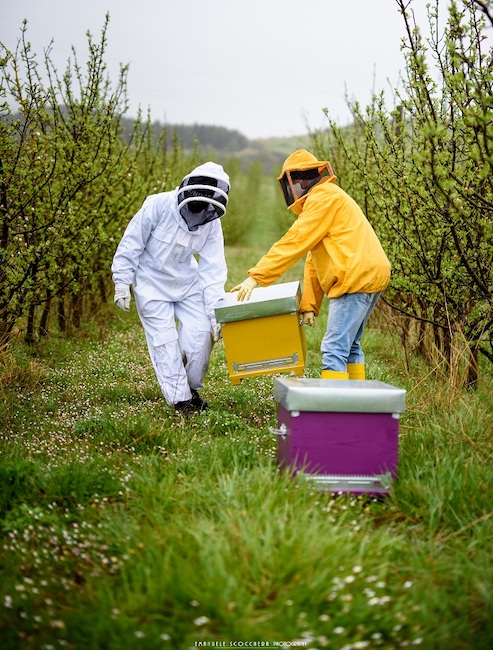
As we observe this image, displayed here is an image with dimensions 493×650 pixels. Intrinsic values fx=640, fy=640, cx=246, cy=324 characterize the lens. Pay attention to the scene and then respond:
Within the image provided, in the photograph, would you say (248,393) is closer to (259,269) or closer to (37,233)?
(259,269)

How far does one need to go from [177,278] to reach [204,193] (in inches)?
32.4

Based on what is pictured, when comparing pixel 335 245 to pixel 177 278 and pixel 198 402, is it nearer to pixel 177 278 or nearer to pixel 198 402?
pixel 177 278

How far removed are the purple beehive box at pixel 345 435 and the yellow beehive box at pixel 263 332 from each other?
1.03m

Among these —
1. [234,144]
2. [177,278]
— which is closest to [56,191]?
[177,278]

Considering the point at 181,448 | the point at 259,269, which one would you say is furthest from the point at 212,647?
the point at 259,269

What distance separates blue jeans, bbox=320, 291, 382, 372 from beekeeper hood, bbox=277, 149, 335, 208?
0.85m

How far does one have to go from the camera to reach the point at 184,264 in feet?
18.1

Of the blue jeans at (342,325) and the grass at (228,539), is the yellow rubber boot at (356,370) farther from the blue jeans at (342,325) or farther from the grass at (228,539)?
the grass at (228,539)

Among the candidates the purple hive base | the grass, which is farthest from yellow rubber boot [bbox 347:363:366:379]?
the purple hive base

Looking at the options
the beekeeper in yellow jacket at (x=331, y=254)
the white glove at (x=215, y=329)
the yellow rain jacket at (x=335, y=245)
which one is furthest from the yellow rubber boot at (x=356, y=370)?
the white glove at (x=215, y=329)

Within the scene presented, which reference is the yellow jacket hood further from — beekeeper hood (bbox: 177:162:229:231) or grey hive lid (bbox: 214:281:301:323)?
grey hive lid (bbox: 214:281:301:323)

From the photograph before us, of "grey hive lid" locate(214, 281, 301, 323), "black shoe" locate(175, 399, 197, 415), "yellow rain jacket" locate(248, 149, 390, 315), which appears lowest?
"black shoe" locate(175, 399, 197, 415)

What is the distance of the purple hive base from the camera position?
11.2 ft

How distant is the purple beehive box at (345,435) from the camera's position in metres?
3.38
